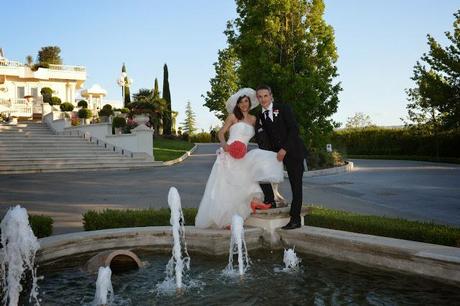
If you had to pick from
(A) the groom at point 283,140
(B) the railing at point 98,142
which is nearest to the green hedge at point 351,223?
(A) the groom at point 283,140

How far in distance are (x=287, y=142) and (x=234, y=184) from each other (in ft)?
3.69

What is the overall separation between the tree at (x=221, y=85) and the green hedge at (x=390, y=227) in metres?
41.2

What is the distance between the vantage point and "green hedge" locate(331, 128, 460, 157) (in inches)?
1269

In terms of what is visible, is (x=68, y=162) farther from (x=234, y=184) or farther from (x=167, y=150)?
(x=234, y=184)

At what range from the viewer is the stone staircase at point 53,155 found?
76.6 ft

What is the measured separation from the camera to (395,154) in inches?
1470

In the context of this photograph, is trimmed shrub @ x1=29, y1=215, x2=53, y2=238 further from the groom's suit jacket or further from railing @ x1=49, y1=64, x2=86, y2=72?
railing @ x1=49, y1=64, x2=86, y2=72

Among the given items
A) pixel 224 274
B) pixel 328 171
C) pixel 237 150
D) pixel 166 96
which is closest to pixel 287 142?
pixel 237 150

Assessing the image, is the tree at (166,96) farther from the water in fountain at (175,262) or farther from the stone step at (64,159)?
the water in fountain at (175,262)

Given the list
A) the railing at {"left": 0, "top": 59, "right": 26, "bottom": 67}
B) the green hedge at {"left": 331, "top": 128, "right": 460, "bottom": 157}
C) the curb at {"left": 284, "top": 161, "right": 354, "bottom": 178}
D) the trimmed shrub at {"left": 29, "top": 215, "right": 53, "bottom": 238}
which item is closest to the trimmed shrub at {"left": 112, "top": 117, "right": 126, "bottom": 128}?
the curb at {"left": 284, "top": 161, "right": 354, "bottom": 178}

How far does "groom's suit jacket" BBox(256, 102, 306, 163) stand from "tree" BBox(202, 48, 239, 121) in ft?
135

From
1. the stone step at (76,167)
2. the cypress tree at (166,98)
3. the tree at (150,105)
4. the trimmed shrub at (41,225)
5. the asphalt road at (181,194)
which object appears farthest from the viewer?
the cypress tree at (166,98)

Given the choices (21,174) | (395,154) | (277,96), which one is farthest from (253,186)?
(395,154)

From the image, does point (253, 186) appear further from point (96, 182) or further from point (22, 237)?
point (96, 182)
